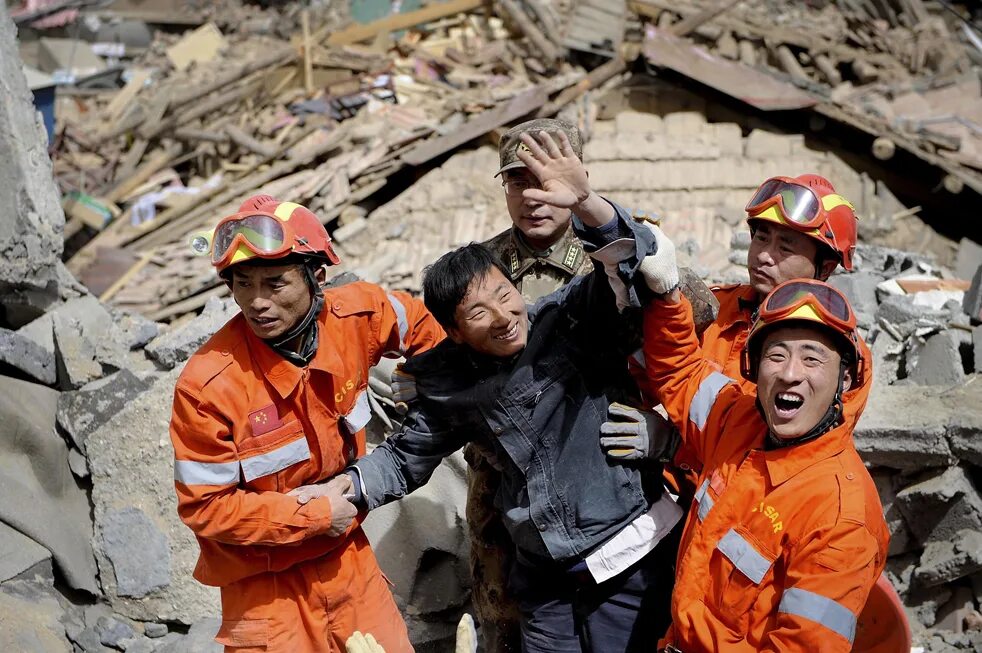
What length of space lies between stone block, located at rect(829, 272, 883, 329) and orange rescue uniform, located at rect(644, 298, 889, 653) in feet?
8.87

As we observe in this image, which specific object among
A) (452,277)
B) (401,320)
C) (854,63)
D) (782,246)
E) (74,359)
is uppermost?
(452,277)

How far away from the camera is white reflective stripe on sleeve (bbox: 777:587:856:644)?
8.57ft

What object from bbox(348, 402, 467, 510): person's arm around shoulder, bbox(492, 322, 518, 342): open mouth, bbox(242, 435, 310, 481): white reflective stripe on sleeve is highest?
bbox(492, 322, 518, 342): open mouth

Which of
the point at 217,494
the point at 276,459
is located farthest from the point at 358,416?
the point at 217,494

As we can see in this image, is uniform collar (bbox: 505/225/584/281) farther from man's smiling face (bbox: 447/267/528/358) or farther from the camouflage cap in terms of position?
man's smiling face (bbox: 447/267/528/358)

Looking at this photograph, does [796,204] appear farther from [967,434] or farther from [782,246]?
[967,434]

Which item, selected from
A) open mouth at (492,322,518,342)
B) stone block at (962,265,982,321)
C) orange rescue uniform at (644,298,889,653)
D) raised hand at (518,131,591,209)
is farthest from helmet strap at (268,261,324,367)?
stone block at (962,265,982,321)

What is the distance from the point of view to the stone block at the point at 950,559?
15.5ft

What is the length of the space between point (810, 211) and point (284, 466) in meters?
2.15

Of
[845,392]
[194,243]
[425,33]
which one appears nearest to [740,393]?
[845,392]

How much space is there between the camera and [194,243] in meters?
3.44

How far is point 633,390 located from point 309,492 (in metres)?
1.21

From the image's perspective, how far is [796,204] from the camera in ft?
11.4

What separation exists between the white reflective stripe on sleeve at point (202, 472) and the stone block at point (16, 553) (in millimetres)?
1754
